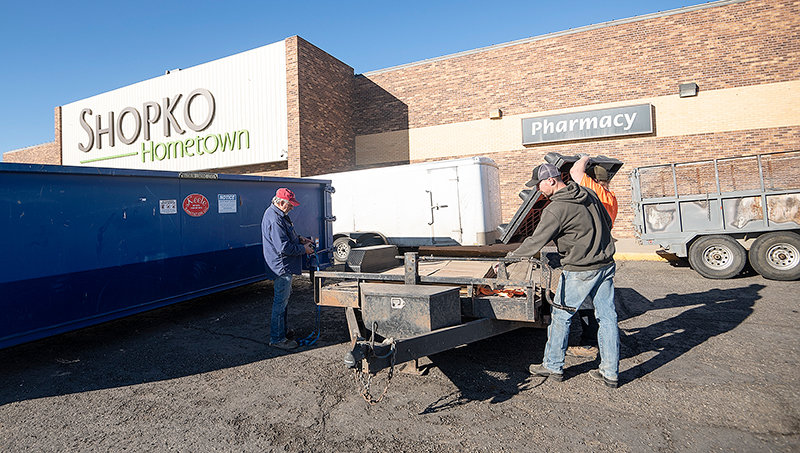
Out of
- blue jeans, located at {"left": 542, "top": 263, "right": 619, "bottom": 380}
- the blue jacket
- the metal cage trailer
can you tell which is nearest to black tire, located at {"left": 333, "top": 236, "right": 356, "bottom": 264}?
the blue jacket

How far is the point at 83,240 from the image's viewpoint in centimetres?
455

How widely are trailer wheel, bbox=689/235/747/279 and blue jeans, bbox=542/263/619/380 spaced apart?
19.4ft

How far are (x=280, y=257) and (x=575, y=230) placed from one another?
3138mm

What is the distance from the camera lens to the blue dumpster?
4.04 m

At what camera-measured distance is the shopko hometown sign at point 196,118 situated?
1473cm

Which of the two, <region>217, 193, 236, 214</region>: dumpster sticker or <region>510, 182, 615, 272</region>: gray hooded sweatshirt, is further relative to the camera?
<region>217, 193, 236, 214</region>: dumpster sticker

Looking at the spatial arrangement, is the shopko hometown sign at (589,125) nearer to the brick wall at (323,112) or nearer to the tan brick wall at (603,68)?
the tan brick wall at (603,68)

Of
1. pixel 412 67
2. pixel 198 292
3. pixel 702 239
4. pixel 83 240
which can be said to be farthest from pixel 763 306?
pixel 412 67

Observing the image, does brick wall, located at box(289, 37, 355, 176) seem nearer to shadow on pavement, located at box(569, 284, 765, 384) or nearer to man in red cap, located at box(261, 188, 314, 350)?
man in red cap, located at box(261, 188, 314, 350)

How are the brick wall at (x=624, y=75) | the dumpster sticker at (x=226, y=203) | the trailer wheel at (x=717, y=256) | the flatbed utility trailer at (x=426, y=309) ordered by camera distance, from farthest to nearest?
the brick wall at (x=624, y=75), the trailer wheel at (x=717, y=256), the dumpster sticker at (x=226, y=203), the flatbed utility trailer at (x=426, y=309)

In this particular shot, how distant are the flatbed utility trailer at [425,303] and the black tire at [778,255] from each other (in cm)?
606

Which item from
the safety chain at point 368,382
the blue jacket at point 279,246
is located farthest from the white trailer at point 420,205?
the safety chain at point 368,382

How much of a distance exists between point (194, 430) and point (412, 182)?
766cm

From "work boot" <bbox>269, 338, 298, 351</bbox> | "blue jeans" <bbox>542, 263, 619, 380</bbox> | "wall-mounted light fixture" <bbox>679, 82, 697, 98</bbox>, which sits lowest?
"work boot" <bbox>269, 338, 298, 351</bbox>
